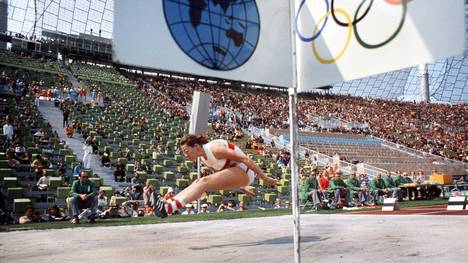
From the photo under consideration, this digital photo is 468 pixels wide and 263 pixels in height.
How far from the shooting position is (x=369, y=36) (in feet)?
7.29

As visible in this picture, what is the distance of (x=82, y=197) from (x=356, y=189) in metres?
9.01

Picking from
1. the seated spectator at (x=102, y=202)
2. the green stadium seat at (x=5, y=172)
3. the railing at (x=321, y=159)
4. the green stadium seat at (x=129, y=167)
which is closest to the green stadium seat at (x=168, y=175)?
the green stadium seat at (x=129, y=167)

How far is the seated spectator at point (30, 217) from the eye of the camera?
10.8 meters

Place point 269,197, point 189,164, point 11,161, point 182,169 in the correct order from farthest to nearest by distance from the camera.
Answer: point 189,164 < point 182,169 < point 269,197 < point 11,161

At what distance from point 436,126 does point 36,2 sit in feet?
147

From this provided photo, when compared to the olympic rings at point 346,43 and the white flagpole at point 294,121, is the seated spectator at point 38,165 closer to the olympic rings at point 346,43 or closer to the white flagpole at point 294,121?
the white flagpole at point 294,121

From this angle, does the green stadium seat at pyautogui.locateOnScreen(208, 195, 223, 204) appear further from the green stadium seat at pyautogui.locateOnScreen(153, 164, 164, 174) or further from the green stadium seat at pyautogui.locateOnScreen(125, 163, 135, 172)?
the green stadium seat at pyautogui.locateOnScreen(125, 163, 135, 172)

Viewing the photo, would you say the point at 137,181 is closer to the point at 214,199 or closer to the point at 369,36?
the point at 214,199

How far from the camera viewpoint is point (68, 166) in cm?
1566

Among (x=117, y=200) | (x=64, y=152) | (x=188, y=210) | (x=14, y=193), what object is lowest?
(x=188, y=210)

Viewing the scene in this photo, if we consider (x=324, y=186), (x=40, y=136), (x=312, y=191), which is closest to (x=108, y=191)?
(x=40, y=136)

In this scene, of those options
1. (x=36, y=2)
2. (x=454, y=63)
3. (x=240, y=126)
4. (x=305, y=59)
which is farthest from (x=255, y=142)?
(x=454, y=63)

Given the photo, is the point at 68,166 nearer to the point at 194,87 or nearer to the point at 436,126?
the point at 194,87

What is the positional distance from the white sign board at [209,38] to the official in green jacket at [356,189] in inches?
508
